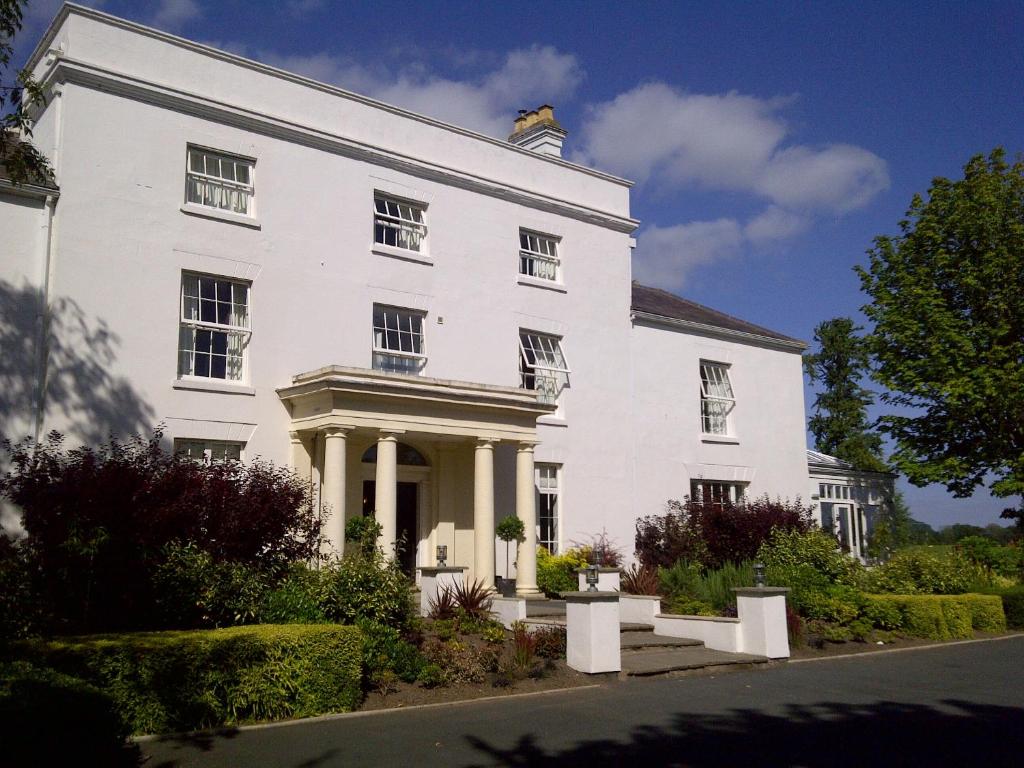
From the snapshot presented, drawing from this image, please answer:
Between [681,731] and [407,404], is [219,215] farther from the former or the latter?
[681,731]

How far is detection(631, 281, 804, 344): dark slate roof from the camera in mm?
27344

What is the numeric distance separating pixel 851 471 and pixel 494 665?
2193 centimetres

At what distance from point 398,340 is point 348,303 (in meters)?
1.50

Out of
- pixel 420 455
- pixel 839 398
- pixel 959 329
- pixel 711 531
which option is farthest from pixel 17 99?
pixel 839 398

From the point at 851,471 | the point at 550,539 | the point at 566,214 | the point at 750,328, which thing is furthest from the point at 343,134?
the point at 851,471

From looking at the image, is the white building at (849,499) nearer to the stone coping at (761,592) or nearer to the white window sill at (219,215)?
the stone coping at (761,592)

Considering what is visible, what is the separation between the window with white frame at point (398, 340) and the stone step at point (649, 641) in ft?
24.1

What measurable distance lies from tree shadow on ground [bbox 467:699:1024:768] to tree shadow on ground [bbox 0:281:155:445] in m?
9.85

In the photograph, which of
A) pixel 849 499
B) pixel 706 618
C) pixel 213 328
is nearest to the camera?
pixel 706 618

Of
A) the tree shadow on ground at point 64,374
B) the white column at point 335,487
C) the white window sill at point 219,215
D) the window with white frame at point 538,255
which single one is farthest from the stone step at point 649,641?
the white window sill at point 219,215

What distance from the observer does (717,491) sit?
89.5 ft

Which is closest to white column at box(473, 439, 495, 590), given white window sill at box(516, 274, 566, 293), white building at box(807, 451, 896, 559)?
white window sill at box(516, 274, 566, 293)

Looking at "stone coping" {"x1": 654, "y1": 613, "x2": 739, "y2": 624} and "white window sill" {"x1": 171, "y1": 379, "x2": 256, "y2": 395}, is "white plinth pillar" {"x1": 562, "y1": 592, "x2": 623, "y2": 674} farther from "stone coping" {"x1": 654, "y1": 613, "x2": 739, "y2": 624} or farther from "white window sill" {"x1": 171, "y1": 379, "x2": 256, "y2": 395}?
"white window sill" {"x1": 171, "y1": 379, "x2": 256, "y2": 395}

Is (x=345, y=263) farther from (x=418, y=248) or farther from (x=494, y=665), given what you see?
(x=494, y=665)
